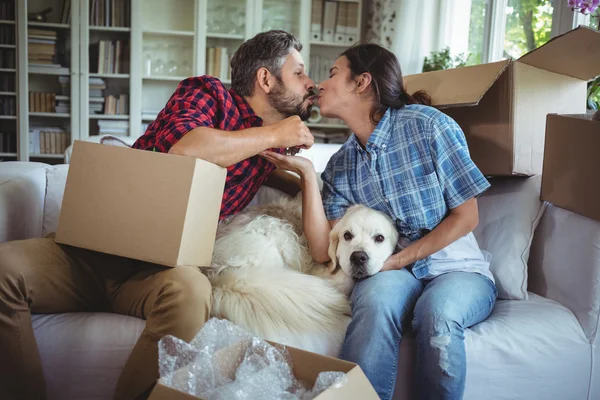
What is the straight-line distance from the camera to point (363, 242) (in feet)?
5.27

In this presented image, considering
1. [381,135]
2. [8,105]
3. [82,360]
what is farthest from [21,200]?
[8,105]

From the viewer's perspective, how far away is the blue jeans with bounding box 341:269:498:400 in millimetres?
1368

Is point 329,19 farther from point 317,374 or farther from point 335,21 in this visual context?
point 317,374

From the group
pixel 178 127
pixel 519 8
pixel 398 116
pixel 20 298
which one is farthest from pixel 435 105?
pixel 519 8

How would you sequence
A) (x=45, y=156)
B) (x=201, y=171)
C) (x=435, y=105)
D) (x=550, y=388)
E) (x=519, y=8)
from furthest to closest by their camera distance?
(x=45, y=156) < (x=519, y=8) < (x=435, y=105) < (x=550, y=388) < (x=201, y=171)

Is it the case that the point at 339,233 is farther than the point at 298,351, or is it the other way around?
the point at 339,233

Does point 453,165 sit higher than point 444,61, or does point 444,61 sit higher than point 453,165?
point 444,61

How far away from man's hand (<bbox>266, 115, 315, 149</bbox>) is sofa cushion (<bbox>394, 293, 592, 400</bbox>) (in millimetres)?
606

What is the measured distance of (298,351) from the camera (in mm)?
888

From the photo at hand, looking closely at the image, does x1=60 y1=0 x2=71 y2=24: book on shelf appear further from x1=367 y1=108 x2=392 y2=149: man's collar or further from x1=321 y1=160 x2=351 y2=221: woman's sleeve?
x1=367 y1=108 x2=392 y2=149: man's collar

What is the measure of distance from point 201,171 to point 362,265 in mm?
540

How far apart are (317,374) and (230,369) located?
0.13 m

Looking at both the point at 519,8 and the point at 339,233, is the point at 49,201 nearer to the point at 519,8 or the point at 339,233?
the point at 339,233

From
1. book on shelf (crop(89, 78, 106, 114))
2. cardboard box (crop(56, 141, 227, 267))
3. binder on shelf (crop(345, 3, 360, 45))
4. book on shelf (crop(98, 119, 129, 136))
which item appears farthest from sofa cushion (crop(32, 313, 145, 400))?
binder on shelf (crop(345, 3, 360, 45))
